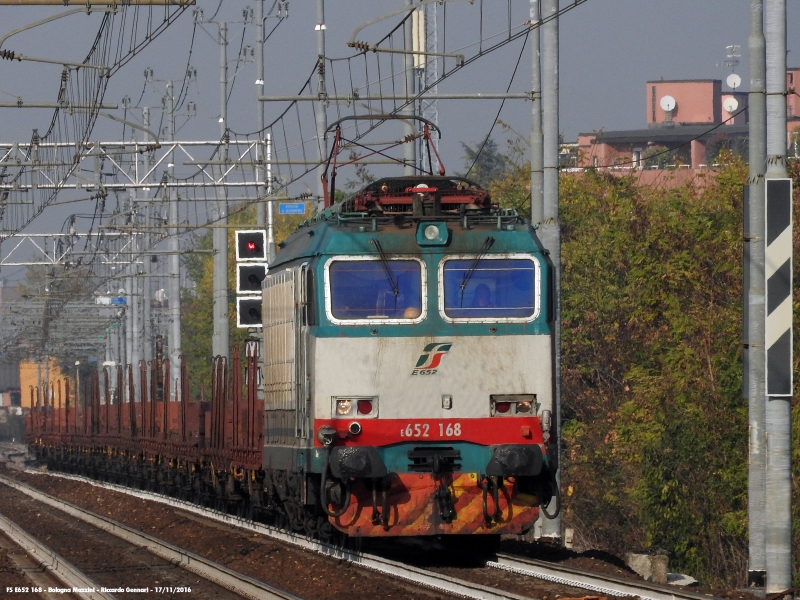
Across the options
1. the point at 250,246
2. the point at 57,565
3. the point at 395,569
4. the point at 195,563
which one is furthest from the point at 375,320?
the point at 250,246

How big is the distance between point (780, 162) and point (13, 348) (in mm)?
72979

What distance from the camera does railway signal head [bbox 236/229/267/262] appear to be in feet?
83.1

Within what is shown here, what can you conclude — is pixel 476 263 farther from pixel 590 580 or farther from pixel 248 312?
pixel 248 312

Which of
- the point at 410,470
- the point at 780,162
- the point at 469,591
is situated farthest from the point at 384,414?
the point at 780,162

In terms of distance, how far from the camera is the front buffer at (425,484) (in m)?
13.2

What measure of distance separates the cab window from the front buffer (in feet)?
3.45

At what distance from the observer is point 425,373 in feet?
44.3

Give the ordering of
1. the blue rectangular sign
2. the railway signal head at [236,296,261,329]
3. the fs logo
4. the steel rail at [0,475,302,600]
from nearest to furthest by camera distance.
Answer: the steel rail at [0,475,302,600] → the fs logo → the railway signal head at [236,296,261,329] → the blue rectangular sign

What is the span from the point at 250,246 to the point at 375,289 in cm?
1209

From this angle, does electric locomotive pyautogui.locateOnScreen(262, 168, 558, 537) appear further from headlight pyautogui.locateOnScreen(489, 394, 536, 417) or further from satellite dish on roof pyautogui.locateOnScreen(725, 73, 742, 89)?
satellite dish on roof pyautogui.locateOnScreen(725, 73, 742, 89)

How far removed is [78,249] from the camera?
55.0m

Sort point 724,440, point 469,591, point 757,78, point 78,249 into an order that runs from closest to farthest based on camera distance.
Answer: point 469,591
point 757,78
point 724,440
point 78,249

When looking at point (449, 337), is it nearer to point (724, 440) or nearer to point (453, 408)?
point (453, 408)

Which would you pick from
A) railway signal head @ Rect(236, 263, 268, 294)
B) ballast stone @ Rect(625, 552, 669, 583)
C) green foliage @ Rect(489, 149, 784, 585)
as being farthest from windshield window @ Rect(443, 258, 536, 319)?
green foliage @ Rect(489, 149, 784, 585)
